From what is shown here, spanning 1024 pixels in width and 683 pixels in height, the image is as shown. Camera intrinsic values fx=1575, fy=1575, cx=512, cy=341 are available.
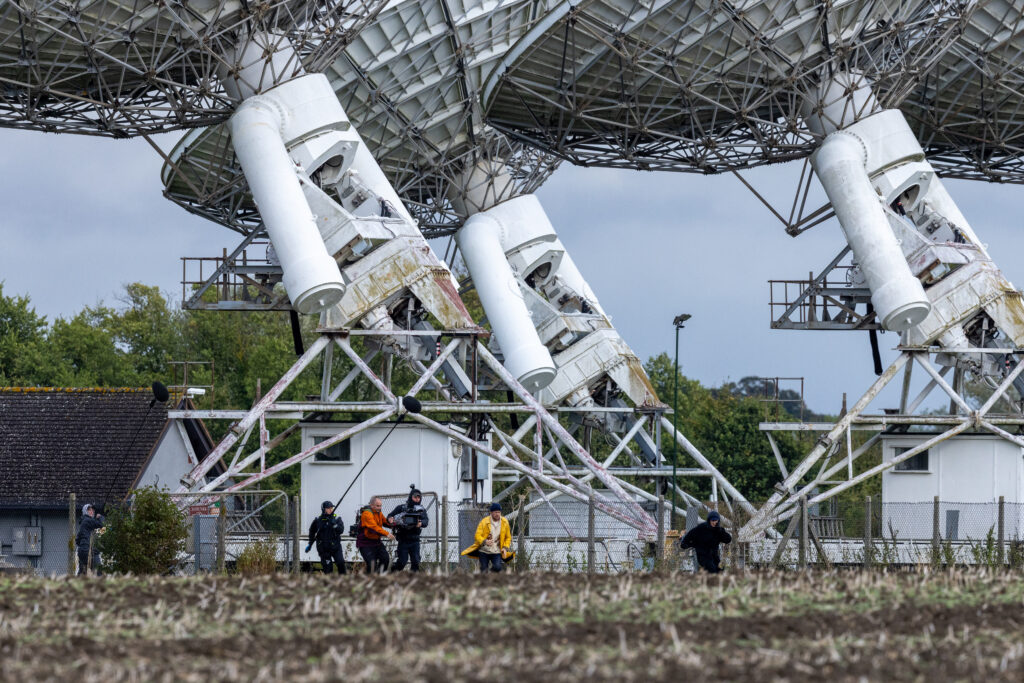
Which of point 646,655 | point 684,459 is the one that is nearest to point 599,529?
point 646,655

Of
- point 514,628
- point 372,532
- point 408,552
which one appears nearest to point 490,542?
point 408,552

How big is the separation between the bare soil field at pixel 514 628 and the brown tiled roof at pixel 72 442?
80.7 ft

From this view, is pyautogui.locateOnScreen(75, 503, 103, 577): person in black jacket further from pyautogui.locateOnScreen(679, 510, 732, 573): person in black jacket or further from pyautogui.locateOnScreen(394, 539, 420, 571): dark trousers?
pyautogui.locateOnScreen(679, 510, 732, 573): person in black jacket

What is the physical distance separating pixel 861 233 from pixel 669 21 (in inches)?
267

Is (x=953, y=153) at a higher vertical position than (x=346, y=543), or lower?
higher

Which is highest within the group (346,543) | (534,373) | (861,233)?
(861,233)

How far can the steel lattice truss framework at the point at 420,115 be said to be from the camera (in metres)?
40.0

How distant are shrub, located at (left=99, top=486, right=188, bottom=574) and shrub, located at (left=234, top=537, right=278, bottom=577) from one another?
117cm

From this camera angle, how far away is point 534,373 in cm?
3847

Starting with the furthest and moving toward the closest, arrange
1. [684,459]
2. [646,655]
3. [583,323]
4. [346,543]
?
[684,459], [583,323], [346,543], [646,655]

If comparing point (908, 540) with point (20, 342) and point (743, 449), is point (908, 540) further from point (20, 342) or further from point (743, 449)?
point (20, 342)

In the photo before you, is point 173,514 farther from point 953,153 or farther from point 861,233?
point 953,153

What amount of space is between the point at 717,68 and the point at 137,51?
1342cm

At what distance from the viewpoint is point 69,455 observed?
46.5 metres
